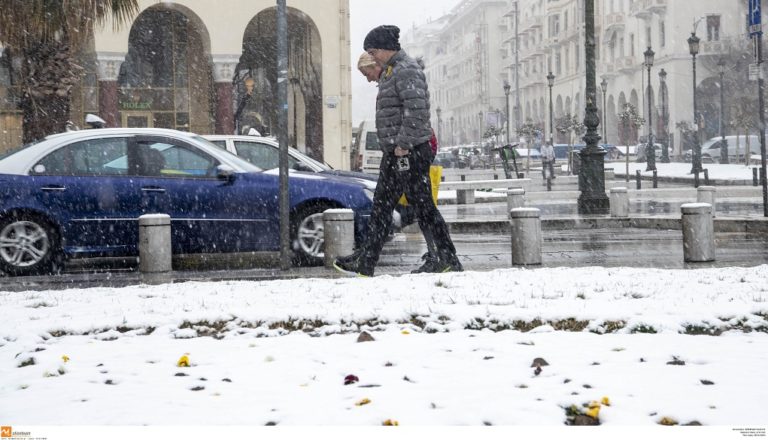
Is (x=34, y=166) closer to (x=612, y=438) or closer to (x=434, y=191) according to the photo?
(x=434, y=191)

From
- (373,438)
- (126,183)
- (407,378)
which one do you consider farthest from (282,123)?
(373,438)

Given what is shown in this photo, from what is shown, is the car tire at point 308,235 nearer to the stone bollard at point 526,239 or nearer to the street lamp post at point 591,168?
the stone bollard at point 526,239

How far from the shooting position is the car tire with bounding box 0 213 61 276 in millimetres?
8992

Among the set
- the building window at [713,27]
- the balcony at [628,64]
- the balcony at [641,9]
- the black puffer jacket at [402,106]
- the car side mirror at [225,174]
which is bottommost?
the car side mirror at [225,174]

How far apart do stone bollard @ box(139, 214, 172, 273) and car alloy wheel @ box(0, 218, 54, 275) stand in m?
0.95

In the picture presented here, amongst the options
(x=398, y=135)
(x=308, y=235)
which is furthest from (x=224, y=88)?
(x=398, y=135)

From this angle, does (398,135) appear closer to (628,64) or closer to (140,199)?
(140,199)

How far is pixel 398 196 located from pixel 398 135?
55cm

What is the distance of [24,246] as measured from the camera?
9.04 meters

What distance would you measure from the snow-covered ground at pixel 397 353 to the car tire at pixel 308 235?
7.15 ft

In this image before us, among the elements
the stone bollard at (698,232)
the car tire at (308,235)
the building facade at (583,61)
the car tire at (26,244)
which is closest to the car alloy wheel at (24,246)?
the car tire at (26,244)

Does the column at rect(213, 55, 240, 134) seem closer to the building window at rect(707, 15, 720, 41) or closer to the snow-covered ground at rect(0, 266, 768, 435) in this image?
the snow-covered ground at rect(0, 266, 768, 435)

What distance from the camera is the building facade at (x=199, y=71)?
24.7 meters

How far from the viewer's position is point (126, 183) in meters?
9.40
